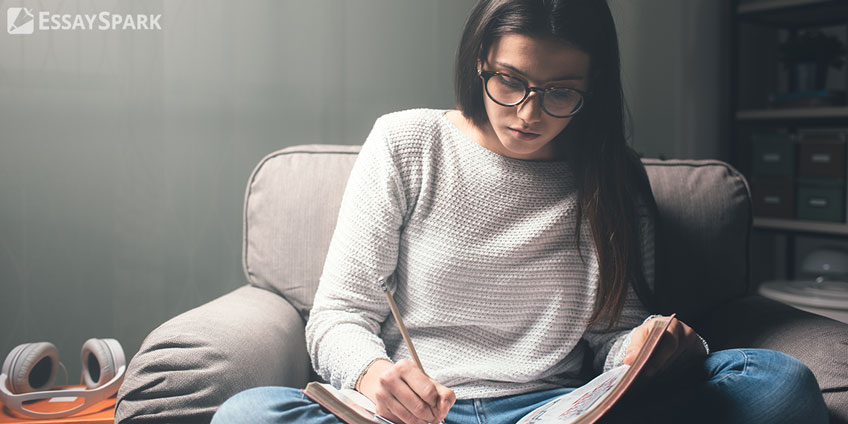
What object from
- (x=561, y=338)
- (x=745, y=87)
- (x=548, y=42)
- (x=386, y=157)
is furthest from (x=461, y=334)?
(x=745, y=87)

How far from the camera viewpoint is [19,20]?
122 cm

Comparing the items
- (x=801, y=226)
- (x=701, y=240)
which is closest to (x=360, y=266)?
(x=701, y=240)

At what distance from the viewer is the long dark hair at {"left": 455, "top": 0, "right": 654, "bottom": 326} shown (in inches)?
35.9

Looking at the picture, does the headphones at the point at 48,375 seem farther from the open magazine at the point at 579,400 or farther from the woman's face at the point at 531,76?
the woman's face at the point at 531,76

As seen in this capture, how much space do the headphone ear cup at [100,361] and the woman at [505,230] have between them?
1.37ft

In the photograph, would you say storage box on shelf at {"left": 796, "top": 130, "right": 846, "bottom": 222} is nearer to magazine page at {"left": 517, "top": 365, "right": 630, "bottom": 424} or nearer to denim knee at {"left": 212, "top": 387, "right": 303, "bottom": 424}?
magazine page at {"left": 517, "top": 365, "right": 630, "bottom": 424}

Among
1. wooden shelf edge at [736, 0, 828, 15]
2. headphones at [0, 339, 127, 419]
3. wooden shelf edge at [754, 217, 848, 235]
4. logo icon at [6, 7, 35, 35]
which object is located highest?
wooden shelf edge at [736, 0, 828, 15]

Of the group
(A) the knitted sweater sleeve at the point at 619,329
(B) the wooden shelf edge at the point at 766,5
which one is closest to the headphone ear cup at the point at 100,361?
(A) the knitted sweater sleeve at the point at 619,329

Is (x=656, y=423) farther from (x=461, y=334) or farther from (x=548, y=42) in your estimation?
(x=548, y=42)

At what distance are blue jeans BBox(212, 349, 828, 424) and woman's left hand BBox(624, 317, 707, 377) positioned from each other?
0.9 inches

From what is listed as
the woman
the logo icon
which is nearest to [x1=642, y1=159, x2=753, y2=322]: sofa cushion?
the woman

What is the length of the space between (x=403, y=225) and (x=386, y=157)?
0.36ft

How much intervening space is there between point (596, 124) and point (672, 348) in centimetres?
42

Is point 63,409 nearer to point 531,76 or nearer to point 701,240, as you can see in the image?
point 531,76
